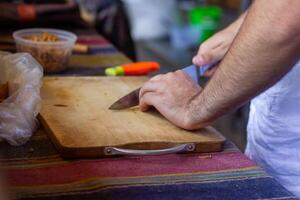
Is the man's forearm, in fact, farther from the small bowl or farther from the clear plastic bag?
the small bowl

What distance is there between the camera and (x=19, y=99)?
A: 872mm

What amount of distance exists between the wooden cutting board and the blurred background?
44 cm

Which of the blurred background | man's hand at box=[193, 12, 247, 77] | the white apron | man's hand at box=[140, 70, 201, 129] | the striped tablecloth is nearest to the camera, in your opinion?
the striped tablecloth

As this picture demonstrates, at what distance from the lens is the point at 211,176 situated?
784 mm

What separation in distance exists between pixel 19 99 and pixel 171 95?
28 cm

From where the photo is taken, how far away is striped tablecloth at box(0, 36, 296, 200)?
2.32 feet

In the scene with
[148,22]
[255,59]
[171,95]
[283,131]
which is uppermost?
[255,59]

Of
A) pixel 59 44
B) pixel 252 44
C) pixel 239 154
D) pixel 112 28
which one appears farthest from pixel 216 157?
pixel 112 28

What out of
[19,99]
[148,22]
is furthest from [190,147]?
[148,22]

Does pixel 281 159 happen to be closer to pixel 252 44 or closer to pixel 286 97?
pixel 286 97

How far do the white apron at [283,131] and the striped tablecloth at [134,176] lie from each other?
0.22m

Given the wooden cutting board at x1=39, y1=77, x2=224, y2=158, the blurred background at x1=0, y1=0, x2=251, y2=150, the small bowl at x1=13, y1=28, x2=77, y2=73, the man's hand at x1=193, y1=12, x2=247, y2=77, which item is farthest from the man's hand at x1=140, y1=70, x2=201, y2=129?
the blurred background at x1=0, y1=0, x2=251, y2=150

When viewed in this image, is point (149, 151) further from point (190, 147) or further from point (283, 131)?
point (283, 131)

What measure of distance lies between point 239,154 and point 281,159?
22 cm
